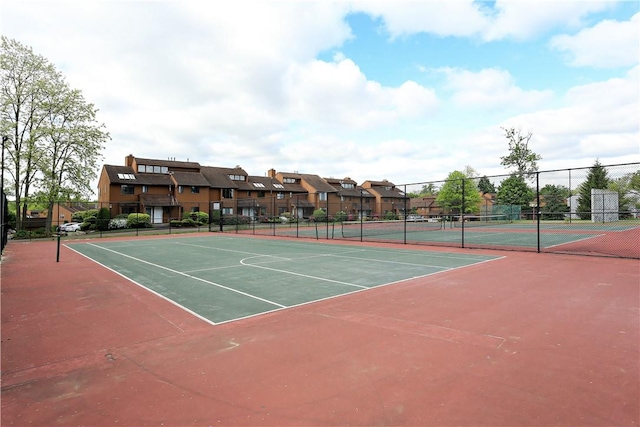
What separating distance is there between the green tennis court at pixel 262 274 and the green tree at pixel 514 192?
1737 inches

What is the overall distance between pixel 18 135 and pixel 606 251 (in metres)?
40.3

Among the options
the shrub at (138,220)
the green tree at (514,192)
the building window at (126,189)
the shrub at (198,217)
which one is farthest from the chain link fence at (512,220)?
the building window at (126,189)

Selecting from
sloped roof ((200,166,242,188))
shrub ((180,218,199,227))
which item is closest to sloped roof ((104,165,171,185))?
sloped roof ((200,166,242,188))

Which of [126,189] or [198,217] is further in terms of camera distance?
[126,189]

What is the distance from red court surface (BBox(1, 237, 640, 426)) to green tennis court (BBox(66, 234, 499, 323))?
0.70 m

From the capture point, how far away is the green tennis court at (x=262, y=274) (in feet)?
24.3

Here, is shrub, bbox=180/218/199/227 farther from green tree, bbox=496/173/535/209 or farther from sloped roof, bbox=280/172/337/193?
green tree, bbox=496/173/535/209

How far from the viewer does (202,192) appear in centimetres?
4919

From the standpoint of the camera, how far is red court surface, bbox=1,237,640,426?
319 cm

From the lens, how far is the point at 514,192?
177 ft

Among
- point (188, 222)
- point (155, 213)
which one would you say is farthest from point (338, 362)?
point (155, 213)

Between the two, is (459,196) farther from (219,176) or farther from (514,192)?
(219,176)

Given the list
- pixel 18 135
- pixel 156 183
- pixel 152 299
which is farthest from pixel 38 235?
pixel 152 299

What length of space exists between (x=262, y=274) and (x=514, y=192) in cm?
5380
